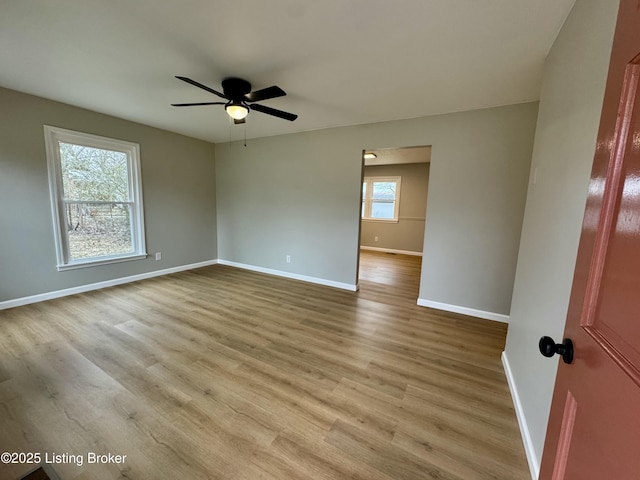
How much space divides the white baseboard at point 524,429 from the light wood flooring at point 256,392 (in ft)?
0.14

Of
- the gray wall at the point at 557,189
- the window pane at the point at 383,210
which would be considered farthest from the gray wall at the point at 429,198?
the window pane at the point at 383,210

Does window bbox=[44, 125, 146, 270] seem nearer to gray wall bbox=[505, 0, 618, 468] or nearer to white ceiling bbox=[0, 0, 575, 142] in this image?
white ceiling bbox=[0, 0, 575, 142]

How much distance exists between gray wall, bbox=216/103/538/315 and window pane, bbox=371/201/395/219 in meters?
3.55

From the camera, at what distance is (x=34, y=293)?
3.06 meters

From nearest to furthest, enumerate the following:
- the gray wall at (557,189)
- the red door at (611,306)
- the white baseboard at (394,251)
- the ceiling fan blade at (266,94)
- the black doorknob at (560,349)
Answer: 1. the red door at (611,306)
2. the black doorknob at (560,349)
3. the gray wall at (557,189)
4. the ceiling fan blade at (266,94)
5. the white baseboard at (394,251)

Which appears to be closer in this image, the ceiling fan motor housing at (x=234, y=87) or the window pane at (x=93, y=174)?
the ceiling fan motor housing at (x=234, y=87)

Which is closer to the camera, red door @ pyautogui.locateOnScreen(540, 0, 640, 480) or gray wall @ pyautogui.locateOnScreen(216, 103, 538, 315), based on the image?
red door @ pyautogui.locateOnScreen(540, 0, 640, 480)

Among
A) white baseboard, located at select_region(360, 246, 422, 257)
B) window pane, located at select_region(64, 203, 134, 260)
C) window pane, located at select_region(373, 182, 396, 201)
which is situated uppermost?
window pane, located at select_region(373, 182, 396, 201)

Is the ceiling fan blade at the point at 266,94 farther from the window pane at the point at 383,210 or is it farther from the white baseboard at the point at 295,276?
the window pane at the point at 383,210

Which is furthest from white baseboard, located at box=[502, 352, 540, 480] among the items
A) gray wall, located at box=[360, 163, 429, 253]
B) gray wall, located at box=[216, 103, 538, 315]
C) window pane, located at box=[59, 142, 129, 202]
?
window pane, located at box=[59, 142, 129, 202]

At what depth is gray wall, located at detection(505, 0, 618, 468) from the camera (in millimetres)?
1055

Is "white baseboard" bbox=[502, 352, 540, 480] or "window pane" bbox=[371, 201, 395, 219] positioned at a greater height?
"window pane" bbox=[371, 201, 395, 219]

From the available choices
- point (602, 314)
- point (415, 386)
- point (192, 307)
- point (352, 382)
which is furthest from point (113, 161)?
point (602, 314)

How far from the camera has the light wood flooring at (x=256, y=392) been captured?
1292 mm
